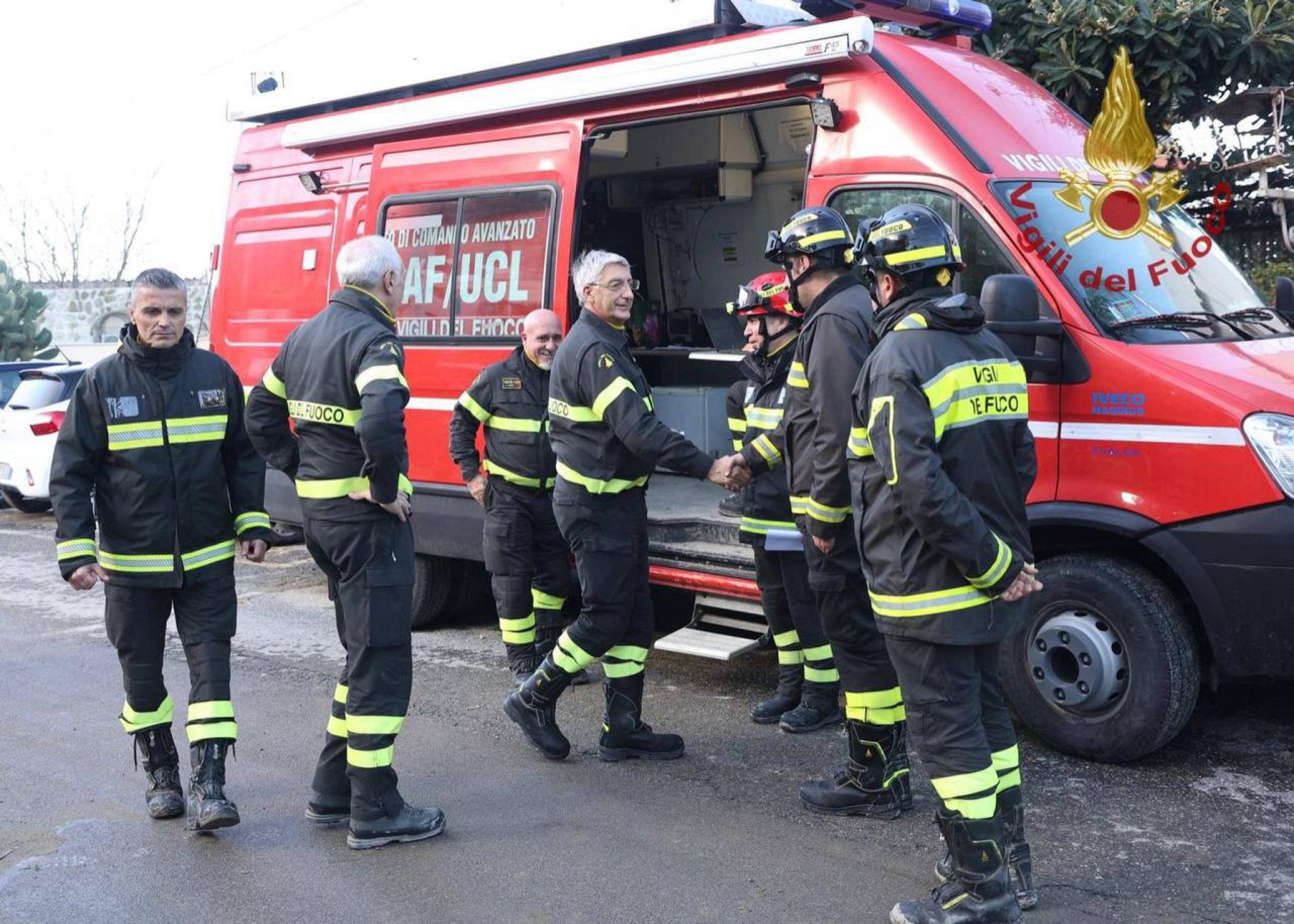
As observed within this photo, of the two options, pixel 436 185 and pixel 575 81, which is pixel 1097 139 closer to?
pixel 575 81

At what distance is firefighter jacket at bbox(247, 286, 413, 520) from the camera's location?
13.6 feet

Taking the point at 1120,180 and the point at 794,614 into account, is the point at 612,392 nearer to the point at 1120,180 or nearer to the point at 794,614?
the point at 794,614

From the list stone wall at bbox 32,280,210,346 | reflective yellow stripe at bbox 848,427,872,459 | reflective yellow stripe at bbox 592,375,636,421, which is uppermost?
stone wall at bbox 32,280,210,346

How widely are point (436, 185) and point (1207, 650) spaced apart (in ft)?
14.2

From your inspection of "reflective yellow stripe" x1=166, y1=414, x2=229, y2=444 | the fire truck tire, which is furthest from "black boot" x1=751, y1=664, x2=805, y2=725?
the fire truck tire

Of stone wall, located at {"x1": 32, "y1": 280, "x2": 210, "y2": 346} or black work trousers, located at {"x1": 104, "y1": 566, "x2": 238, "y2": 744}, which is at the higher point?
stone wall, located at {"x1": 32, "y1": 280, "x2": 210, "y2": 346}

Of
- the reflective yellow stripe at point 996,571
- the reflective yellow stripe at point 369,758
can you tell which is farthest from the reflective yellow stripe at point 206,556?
the reflective yellow stripe at point 996,571

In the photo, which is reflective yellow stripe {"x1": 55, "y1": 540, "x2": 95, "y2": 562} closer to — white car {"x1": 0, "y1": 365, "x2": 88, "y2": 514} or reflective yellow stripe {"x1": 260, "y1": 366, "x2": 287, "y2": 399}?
reflective yellow stripe {"x1": 260, "y1": 366, "x2": 287, "y2": 399}

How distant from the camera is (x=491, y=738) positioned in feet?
17.8

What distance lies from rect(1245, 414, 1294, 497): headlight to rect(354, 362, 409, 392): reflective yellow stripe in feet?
8.98

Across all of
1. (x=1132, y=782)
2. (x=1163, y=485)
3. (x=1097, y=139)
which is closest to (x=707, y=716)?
(x=1132, y=782)

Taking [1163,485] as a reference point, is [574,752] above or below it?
below

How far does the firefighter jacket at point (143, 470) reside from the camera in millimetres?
4426

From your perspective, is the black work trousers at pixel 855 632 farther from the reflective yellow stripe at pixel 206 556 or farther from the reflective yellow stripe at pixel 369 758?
the reflective yellow stripe at pixel 206 556
